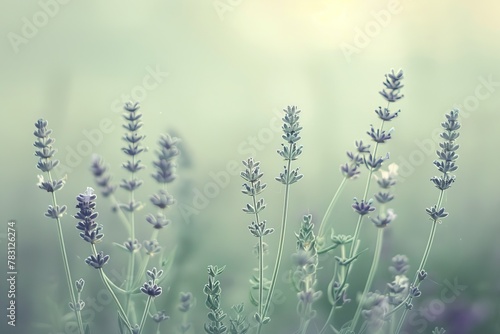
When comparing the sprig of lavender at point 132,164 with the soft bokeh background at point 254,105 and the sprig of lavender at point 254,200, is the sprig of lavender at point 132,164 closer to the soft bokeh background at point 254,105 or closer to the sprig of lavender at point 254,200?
the sprig of lavender at point 254,200

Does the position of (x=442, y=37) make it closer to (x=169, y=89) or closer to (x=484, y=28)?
(x=484, y=28)

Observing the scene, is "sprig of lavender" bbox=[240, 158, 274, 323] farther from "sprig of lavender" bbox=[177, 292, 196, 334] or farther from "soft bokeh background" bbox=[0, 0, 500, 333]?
"soft bokeh background" bbox=[0, 0, 500, 333]

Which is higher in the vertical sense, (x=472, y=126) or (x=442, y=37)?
(x=442, y=37)

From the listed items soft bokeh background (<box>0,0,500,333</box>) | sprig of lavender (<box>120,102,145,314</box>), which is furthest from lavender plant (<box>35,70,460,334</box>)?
soft bokeh background (<box>0,0,500,333</box>)

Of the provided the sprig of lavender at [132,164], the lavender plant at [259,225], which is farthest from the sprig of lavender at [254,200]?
the sprig of lavender at [132,164]

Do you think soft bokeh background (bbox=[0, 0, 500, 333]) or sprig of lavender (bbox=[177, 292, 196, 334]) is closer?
sprig of lavender (bbox=[177, 292, 196, 334])

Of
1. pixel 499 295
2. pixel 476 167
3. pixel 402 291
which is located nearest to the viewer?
pixel 402 291

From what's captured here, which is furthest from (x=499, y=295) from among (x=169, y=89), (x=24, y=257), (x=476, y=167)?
(x=24, y=257)

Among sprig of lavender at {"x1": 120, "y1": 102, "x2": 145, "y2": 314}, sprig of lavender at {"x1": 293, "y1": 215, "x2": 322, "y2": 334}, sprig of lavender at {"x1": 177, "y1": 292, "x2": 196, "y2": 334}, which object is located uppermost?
sprig of lavender at {"x1": 120, "y1": 102, "x2": 145, "y2": 314}
